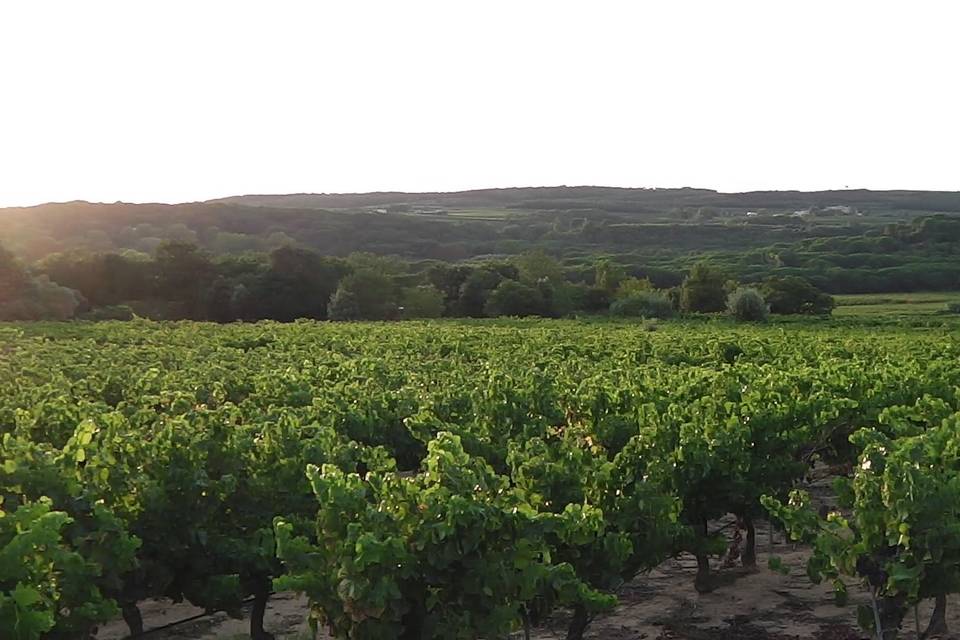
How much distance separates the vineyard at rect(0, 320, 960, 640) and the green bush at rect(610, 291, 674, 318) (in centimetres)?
4216

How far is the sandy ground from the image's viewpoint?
988cm

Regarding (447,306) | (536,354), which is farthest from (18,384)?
(447,306)

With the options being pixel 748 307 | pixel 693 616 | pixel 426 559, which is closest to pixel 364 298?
pixel 748 307

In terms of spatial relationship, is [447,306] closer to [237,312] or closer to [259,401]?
[237,312]

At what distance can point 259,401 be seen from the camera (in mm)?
14734

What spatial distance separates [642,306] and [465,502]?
5281cm

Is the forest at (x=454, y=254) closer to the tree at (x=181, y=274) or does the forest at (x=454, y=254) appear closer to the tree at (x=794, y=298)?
the tree at (x=181, y=274)

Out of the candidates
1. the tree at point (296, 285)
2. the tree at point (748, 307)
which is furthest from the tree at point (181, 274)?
the tree at point (748, 307)

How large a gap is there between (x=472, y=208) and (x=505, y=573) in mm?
180566

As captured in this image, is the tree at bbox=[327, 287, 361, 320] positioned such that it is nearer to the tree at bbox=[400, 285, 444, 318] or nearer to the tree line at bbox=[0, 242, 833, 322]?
the tree line at bbox=[0, 242, 833, 322]

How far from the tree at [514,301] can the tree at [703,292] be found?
33.9ft

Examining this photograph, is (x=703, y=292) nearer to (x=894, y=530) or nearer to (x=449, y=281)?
(x=449, y=281)

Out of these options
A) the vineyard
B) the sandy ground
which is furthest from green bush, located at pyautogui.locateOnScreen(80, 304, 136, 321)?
the sandy ground

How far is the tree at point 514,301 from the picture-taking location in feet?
196
